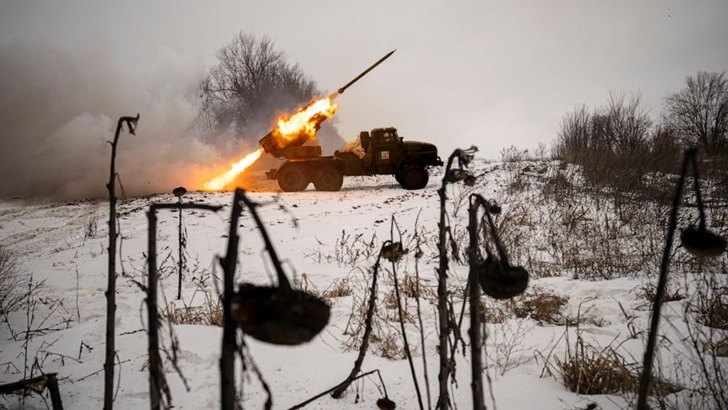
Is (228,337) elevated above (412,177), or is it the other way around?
(412,177)

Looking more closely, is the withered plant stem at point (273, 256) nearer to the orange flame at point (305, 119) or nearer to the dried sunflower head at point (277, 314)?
the dried sunflower head at point (277, 314)

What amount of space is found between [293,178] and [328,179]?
1.36 metres

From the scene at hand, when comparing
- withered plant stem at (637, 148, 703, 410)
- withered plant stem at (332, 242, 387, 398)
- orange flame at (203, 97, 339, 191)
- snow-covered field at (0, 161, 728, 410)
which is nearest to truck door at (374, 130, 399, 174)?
orange flame at (203, 97, 339, 191)

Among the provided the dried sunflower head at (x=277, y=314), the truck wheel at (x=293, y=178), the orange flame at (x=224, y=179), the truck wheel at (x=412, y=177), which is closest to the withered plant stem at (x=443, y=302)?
the dried sunflower head at (x=277, y=314)

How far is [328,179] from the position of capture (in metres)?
14.3

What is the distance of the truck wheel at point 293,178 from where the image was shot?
14.3m

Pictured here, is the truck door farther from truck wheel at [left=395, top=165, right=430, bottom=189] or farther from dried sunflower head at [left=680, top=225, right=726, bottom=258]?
dried sunflower head at [left=680, top=225, right=726, bottom=258]

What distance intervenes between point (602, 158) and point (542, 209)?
14.1ft

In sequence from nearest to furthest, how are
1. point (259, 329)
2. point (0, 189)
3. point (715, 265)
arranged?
point (259, 329), point (715, 265), point (0, 189)

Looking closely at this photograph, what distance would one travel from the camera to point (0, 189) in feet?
56.0

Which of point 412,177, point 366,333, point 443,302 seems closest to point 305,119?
point 412,177

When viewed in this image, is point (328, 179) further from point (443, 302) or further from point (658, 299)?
point (658, 299)

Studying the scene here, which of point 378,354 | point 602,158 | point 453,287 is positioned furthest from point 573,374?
point 602,158

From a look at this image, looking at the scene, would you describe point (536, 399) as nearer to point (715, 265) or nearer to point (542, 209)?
point (715, 265)
